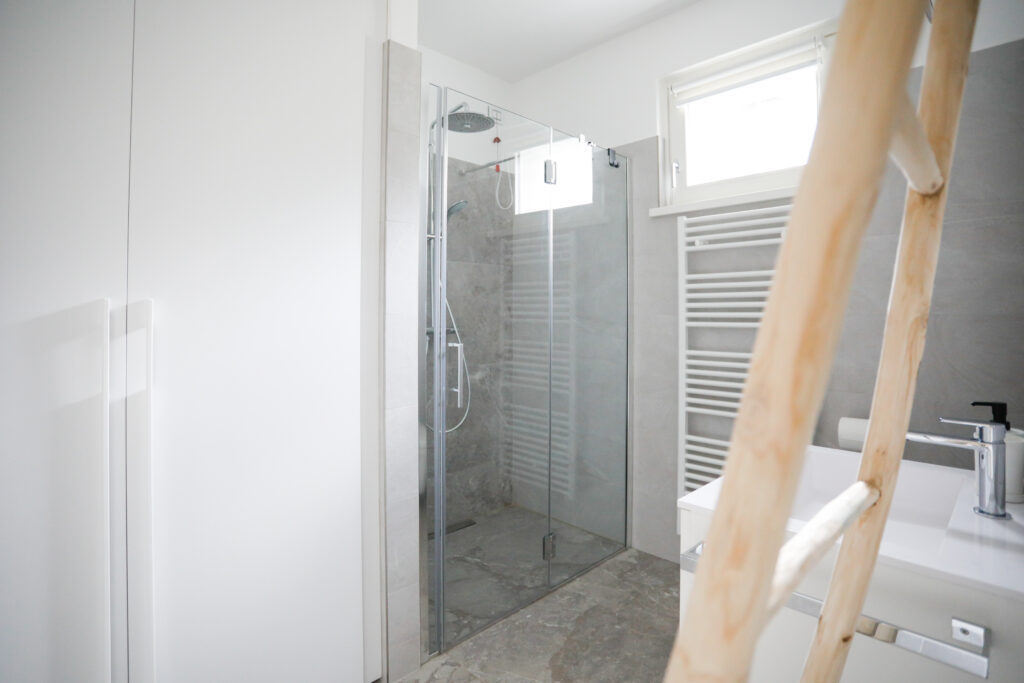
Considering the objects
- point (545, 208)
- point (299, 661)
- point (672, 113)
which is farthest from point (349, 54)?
point (299, 661)

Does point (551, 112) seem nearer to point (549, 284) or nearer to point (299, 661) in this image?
point (549, 284)

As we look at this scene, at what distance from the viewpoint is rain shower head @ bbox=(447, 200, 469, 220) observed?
190cm

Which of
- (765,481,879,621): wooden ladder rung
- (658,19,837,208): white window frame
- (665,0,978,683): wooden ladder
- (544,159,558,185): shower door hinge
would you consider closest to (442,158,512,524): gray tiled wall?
(544,159,558,185): shower door hinge

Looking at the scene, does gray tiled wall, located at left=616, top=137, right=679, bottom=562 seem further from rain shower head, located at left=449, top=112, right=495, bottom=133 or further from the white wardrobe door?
the white wardrobe door

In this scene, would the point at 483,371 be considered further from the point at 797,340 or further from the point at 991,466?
the point at 797,340

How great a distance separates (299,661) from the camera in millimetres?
1513

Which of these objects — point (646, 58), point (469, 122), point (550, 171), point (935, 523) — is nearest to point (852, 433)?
point (935, 523)

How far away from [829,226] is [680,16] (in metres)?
2.61

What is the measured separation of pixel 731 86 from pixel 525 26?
1009 millimetres

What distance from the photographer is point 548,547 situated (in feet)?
7.64

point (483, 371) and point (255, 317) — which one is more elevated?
point (255, 317)

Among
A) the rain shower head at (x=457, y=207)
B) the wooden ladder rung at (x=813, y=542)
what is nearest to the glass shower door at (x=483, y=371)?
the rain shower head at (x=457, y=207)

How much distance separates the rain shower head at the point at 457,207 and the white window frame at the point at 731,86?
1.05m

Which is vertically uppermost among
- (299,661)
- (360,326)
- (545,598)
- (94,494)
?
(360,326)
